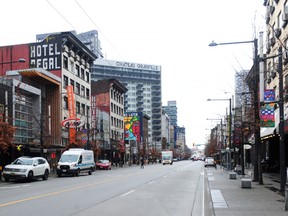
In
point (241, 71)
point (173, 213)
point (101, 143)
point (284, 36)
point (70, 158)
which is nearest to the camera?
point (173, 213)

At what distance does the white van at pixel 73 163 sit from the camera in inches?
1431

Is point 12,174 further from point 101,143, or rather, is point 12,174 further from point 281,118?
point 101,143

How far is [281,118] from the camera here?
55.6 ft

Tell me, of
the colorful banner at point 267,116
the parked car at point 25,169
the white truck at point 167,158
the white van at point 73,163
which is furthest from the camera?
the white truck at point 167,158

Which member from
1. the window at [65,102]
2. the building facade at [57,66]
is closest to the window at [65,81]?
the building facade at [57,66]

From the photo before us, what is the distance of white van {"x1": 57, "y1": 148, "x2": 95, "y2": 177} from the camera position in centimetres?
3634

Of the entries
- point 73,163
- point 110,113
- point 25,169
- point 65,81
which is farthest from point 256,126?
point 110,113

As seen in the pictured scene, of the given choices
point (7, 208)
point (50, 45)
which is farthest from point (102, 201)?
point (50, 45)

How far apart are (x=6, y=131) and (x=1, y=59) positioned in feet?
113

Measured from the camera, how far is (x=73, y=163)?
3666cm

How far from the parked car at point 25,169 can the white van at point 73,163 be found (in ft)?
17.1

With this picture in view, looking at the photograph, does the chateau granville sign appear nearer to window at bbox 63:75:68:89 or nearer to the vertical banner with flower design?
window at bbox 63:75:68:89

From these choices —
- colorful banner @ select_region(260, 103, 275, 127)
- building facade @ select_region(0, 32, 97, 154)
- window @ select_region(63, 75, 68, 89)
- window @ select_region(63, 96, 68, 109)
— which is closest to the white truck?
building facade @ select_region(0, 32, 97, 154)

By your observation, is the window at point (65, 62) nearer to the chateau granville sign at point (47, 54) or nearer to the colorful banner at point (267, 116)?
the chateau granville sign at point (47, 54)
